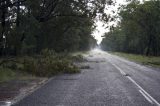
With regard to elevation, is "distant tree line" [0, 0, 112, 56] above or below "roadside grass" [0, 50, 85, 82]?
above

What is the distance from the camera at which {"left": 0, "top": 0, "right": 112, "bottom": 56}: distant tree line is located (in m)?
28.3

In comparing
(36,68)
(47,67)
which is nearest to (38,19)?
(47,67)

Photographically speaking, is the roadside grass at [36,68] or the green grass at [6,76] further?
the roadside grass at [36,68]

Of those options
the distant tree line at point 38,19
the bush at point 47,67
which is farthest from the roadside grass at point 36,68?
the distant tree line at point 38,19

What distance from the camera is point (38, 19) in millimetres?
37938

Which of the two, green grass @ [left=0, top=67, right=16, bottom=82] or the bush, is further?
the bush

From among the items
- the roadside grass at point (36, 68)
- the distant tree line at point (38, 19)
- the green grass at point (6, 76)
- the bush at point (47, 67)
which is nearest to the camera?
the green grass at point (6, 76)

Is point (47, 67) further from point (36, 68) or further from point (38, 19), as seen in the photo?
point (38, 19)

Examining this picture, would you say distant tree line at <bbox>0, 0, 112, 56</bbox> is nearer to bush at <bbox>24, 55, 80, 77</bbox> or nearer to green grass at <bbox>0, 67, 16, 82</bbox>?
bush at <bbox>24, 55, 80, 77</bbox>

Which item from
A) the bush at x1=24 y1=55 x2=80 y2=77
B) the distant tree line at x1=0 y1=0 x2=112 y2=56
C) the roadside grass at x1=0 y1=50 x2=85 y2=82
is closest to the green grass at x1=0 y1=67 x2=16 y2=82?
the roadside grass at x1=0 y1=50 x2=85 y2=82

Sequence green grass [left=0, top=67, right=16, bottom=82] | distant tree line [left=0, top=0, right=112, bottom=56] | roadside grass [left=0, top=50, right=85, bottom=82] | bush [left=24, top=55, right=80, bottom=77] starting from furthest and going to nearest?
distant tree line [left=0, top=0, right=112, bottom=56], bush [left=24, top=55, right=80, bottom=77], roadside grass [left=0, top=50, right=85, bottom=82], green grass [left=0, top=67, right=16, bottom=82]

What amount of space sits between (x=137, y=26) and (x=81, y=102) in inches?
2815

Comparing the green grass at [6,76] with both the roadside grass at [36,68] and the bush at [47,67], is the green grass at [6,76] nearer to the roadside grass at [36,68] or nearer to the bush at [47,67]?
the roadside grass at [36,68]

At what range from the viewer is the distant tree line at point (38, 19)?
2834 cm
